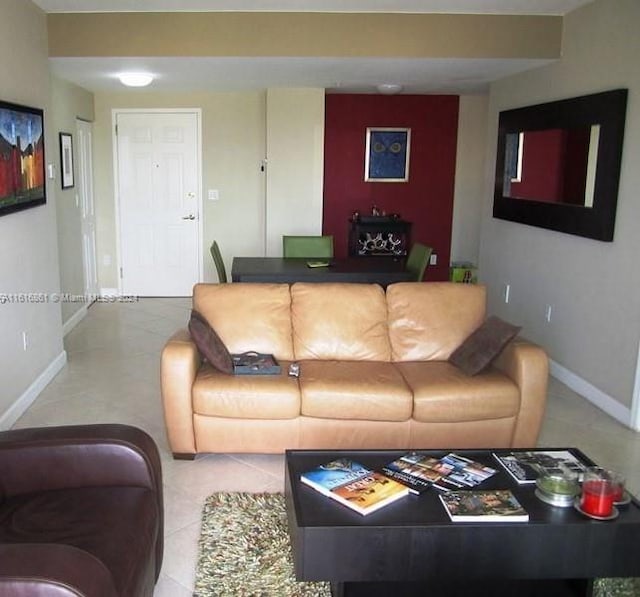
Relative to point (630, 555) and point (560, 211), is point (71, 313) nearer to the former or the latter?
point (560, 211)

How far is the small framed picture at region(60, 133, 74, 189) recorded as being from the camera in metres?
5.80

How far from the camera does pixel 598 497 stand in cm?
205

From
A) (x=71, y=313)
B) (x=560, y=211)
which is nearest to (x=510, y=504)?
(x=560, y=211)

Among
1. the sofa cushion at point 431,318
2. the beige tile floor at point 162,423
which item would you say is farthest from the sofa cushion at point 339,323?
the beige tile floor at point 162,423

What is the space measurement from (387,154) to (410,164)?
0.98 ft

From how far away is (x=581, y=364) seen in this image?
14.8ft

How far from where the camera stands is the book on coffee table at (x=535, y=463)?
233 cm

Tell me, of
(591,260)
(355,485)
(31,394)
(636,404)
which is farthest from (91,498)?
(591,260)

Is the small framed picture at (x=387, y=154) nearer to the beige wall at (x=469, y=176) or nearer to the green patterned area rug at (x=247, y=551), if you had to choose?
the beige wall at (x=469, y=176)

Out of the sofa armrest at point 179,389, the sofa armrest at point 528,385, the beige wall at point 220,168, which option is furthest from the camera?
Answer: the beige wall at point 220,168

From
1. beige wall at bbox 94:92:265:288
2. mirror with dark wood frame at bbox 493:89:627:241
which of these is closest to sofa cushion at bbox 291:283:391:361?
mirror with dark wood frame at bbox 493:89:627:241

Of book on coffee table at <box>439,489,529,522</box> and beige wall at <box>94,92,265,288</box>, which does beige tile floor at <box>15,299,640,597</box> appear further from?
beige wall at <box>94,92,265,288</box>

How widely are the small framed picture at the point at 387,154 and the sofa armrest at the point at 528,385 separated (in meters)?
4.49

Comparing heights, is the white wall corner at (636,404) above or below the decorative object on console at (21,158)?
below
